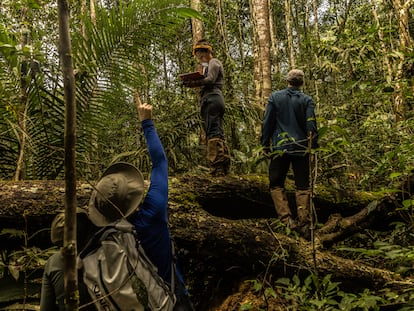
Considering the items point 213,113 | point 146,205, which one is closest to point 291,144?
point 213,113

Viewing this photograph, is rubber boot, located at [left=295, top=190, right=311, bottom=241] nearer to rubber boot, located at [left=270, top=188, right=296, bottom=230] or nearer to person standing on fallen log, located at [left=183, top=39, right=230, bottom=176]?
rubber boot, located at [left=270, top=188, right=296, bottom=230]

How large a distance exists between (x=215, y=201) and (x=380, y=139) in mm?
4077

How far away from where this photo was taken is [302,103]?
5293mm

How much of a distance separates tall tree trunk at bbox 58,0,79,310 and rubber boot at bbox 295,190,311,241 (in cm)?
353

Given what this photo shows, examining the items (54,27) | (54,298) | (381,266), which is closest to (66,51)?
(54,298)

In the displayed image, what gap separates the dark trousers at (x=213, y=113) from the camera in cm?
529

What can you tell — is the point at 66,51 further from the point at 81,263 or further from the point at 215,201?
the point at 215,201

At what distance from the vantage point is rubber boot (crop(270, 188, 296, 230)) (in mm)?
5051

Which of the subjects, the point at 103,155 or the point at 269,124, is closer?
the point at 269,124

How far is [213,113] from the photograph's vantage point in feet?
17.4

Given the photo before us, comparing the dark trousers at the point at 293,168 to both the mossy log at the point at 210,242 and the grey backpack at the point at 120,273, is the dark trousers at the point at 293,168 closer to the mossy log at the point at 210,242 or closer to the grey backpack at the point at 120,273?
the mossy log at the point at 210,242

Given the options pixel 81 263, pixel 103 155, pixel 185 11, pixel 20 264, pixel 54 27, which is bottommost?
pixel 20 264

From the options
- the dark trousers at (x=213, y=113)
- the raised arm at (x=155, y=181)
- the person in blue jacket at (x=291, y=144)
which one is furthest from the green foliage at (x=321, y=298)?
the dark trousers at (x=213, y=113)

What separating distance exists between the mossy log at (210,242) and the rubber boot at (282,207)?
0.21 m
